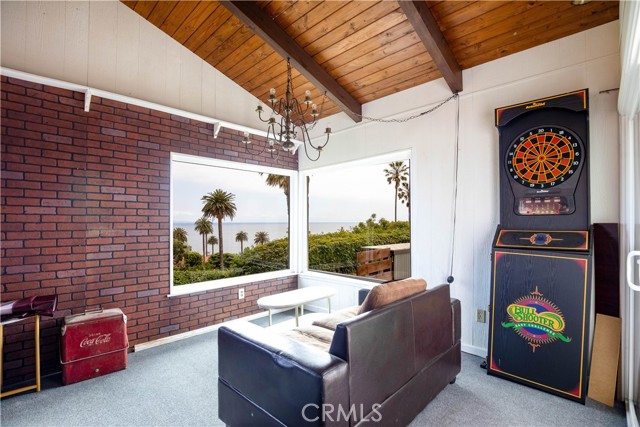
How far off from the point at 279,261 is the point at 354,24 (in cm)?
339

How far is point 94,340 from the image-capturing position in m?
2.71

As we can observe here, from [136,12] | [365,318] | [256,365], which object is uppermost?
[136,12]

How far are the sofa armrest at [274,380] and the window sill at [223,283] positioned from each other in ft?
6.43

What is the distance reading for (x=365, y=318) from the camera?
1653mm

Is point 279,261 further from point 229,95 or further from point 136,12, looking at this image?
point 136,12

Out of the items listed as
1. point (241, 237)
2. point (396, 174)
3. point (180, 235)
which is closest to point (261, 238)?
point (241, 237)

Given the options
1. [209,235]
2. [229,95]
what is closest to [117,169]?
[209,235]

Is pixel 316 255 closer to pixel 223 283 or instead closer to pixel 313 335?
pixel 223 283

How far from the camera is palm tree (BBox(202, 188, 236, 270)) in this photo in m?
4.05

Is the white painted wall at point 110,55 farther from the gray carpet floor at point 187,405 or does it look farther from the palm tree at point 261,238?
the gray carpet floor at point 187,405

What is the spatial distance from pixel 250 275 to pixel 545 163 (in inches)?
145

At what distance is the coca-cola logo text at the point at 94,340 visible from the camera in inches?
105

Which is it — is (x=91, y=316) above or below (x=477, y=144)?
below

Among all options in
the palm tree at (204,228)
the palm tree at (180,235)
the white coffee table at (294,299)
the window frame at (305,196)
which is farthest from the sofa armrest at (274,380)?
the window frame at (305,196)
